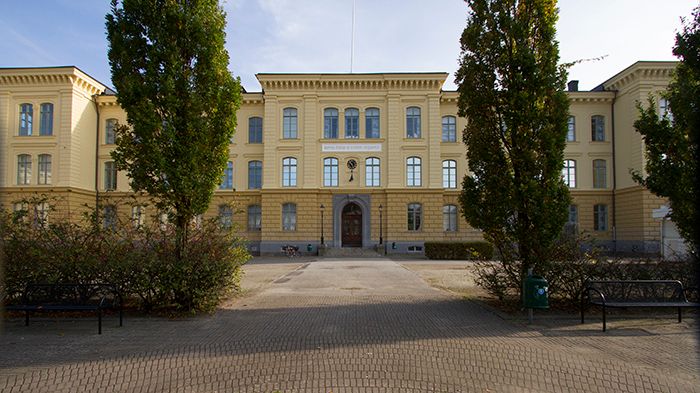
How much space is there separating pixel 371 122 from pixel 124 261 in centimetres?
2899

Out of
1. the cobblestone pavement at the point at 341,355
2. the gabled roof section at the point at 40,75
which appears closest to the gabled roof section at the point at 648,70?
the cobblestone pavement at the point at 341,355

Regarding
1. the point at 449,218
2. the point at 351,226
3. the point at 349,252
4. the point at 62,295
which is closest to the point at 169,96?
the point at 62,295

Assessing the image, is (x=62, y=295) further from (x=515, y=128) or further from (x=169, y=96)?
(x=515, y=128)

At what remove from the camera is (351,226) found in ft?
122

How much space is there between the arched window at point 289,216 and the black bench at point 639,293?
28089 millimetres

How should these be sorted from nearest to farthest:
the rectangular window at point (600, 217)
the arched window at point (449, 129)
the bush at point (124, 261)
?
the bush at point (124, 261) < the rectangular window at point (600, 217) < the arched window at point (449, 129)

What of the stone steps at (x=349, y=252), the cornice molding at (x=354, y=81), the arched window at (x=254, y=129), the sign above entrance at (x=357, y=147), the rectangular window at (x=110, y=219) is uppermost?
the cornice molding at (x=354, y=81)

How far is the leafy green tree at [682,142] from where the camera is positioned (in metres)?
10.2

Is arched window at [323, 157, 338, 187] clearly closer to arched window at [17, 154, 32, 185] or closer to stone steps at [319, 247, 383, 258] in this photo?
stone steps at [319, 247, 383, 258]

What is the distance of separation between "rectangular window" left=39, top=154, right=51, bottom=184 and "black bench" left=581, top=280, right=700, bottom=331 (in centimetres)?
3791

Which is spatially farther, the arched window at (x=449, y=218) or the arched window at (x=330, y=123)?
the arched window at (x=449, y=218)

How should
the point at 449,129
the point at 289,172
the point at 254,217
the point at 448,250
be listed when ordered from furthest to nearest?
1. the point at 449,129
2. the point at 254,217
3. the point at 289,172
4. the point at 448,250

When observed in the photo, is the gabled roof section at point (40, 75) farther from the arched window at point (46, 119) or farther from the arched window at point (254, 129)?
the arched window at point (254, 129)

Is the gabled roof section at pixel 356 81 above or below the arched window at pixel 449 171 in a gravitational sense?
above
